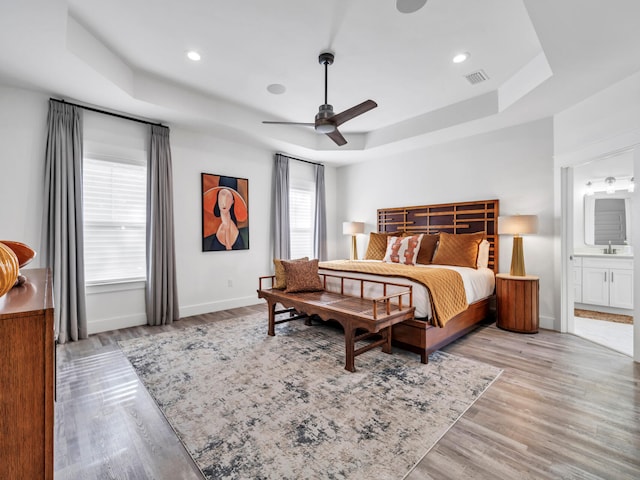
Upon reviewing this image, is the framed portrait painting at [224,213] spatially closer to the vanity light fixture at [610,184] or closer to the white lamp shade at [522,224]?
the white lamp shade at [522,224]

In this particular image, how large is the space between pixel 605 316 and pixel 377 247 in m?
3.26

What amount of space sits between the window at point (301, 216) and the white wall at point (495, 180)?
1.14 m

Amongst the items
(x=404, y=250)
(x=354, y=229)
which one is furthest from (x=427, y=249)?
(x=354, y=229)

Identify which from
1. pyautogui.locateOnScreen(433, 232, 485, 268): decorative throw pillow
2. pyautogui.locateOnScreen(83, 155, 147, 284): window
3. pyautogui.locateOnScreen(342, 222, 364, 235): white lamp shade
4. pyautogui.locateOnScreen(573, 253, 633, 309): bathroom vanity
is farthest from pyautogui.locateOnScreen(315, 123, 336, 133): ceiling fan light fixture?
pyautogui.locateOnScreen(573, 253, 633, 309): bathroom vanity

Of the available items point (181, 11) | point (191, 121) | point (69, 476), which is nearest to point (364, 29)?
point (181, 11)

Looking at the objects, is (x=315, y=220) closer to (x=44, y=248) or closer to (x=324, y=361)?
(x=324, y=361)

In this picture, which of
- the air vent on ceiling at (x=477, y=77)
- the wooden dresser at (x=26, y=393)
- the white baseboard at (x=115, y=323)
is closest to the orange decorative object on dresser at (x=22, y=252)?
the wooden dresser at (x=26, y=393)

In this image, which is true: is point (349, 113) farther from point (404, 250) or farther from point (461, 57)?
point (404, 250)

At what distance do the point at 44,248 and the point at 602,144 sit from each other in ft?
19.3

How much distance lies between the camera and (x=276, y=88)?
3686 millimetres

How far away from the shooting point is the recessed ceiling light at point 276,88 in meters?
Answer: 3.62

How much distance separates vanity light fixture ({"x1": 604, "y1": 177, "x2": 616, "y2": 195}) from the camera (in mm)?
4672

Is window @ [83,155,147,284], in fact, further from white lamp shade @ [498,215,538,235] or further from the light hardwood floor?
white lamp shade @ [498,215,538,235]

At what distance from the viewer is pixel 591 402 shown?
2105 millimetres
